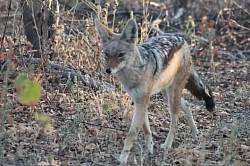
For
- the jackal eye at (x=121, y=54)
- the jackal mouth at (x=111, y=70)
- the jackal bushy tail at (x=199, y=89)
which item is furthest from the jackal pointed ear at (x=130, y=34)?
the jackal bushy tail at (x=199, y=89)

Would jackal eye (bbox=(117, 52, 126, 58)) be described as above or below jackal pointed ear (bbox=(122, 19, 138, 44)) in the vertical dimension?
below

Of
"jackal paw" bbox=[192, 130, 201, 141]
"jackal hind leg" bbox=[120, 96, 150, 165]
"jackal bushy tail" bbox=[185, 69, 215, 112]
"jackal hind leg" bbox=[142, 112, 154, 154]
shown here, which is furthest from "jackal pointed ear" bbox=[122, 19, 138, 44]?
"jackal paw" bbox=[192, 130, 201, 141]

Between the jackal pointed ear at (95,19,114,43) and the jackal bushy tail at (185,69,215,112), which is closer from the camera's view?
→ the jackal pointed ear at (95,19,114,43)

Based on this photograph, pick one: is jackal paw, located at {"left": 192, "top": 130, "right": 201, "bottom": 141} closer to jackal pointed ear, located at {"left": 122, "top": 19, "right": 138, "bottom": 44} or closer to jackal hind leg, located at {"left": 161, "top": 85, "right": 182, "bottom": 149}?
jackal hind leg, located at {"left": 161, "top": 85, "right": 182, "bottom": 149}

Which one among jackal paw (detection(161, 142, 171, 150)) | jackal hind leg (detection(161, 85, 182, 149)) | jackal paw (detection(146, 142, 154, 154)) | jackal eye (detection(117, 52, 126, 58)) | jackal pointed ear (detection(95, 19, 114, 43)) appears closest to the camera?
jackal eye (detection(117, 52, 126, 58))

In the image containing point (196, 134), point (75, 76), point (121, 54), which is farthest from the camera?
point (75, 76)

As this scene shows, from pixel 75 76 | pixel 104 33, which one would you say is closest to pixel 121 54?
pixel 104 33

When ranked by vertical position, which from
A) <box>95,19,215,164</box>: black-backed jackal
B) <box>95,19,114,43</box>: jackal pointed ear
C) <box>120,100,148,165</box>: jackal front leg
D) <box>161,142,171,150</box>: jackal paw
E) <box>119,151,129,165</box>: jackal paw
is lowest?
<box>161,142,171,150</box>: jackal paw

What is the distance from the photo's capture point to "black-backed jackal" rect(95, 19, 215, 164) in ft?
20.2

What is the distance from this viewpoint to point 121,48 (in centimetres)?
614

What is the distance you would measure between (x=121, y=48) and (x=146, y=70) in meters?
0.43

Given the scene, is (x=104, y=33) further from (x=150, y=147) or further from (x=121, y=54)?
(x=150, y=147)

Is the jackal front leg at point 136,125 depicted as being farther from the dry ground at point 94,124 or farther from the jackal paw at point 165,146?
the jackal paw at point 165,146

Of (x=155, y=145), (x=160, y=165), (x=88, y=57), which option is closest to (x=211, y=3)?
(x=88, y=57)
